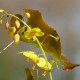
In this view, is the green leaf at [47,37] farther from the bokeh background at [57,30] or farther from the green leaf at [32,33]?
the bokeh background at [57,30]

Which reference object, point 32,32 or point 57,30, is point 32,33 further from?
point 57,30

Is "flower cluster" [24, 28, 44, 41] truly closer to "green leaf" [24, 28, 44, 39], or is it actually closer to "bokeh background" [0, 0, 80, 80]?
"green leaf" [24, 28, 44, 39]

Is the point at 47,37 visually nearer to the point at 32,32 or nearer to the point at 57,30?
the point at 32,32

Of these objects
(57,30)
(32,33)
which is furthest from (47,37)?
(57,30)

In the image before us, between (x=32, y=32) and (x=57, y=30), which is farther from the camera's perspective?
(x=57, y=30)

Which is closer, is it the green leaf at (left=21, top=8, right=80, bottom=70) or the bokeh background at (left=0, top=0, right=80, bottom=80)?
the green leaf at (left=21, top=8, right=80, bottom=70)

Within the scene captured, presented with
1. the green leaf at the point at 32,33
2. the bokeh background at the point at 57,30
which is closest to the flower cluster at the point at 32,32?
the green leaf at the point at 32,33

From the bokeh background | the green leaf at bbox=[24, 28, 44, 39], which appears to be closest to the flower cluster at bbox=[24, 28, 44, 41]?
the green leaf at bbox=[24, 28, 44, 39]

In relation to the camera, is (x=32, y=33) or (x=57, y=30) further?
(x=57, y=30)
